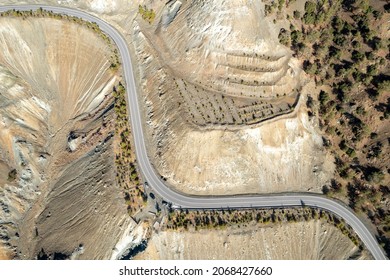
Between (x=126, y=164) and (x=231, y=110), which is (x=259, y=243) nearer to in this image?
(x=231, y=110)

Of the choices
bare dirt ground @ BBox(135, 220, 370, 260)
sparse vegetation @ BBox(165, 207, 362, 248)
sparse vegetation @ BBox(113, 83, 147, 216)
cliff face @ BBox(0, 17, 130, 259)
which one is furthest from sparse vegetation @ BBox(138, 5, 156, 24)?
bare dirt ground @ BBox(135, 220, 370, 260)

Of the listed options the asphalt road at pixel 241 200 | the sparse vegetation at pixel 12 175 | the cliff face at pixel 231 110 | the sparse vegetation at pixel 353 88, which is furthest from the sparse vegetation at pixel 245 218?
the sparse vegetation at pixel 12 175

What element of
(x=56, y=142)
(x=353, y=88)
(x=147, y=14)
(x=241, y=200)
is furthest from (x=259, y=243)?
(x=147, y=14)

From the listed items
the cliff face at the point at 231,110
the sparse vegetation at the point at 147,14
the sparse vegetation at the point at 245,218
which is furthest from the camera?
the sparse vegetation at the point at 147,14

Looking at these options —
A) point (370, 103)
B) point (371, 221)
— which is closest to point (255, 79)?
point (370, 103)

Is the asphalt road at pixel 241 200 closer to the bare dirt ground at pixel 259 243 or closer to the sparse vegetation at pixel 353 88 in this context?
the sparse vegetation at pixel 353 88

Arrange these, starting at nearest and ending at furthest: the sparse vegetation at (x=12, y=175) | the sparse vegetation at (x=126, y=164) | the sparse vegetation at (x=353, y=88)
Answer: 1. the sparse vegetation at (x=126, y=164)
2. the sparse vegetation at (x=353, y=88)
3. the sparse vegetation at (x=12, y=175)

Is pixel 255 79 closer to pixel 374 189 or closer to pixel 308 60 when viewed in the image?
pixel 308 60
